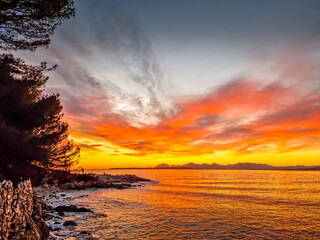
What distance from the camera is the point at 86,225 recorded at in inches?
822

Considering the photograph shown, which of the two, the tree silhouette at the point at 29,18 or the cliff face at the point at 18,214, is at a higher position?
the tree silhouette at the point at 29,18

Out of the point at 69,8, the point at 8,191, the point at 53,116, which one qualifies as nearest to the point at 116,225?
the point at 8,191

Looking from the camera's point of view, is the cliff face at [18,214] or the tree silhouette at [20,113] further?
the tree silhouette at [20,113]

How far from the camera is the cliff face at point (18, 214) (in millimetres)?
10117

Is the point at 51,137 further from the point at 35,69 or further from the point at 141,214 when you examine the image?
the point at 141,214

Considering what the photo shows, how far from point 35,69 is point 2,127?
715 centimetres

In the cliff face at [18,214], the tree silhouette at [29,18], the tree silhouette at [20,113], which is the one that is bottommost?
the cliff face at [18,214]

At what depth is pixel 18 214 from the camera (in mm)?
11445

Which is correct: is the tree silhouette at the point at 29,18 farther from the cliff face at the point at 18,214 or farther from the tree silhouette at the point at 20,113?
the cliff face at the point at 18,214

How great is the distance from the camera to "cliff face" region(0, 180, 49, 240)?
398 inches

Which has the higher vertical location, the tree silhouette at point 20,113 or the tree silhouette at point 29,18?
the tree silhouette at point 29,18

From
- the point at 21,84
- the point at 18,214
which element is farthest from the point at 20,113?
the point at 18,214

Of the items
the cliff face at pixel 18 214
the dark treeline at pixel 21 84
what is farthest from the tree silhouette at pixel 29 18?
the cliff face at pixel 18 214

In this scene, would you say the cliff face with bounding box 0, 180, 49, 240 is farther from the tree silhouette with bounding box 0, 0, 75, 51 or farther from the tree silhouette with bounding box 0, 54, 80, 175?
the tree silhouette with bounding box 0, 0, 75, 51
